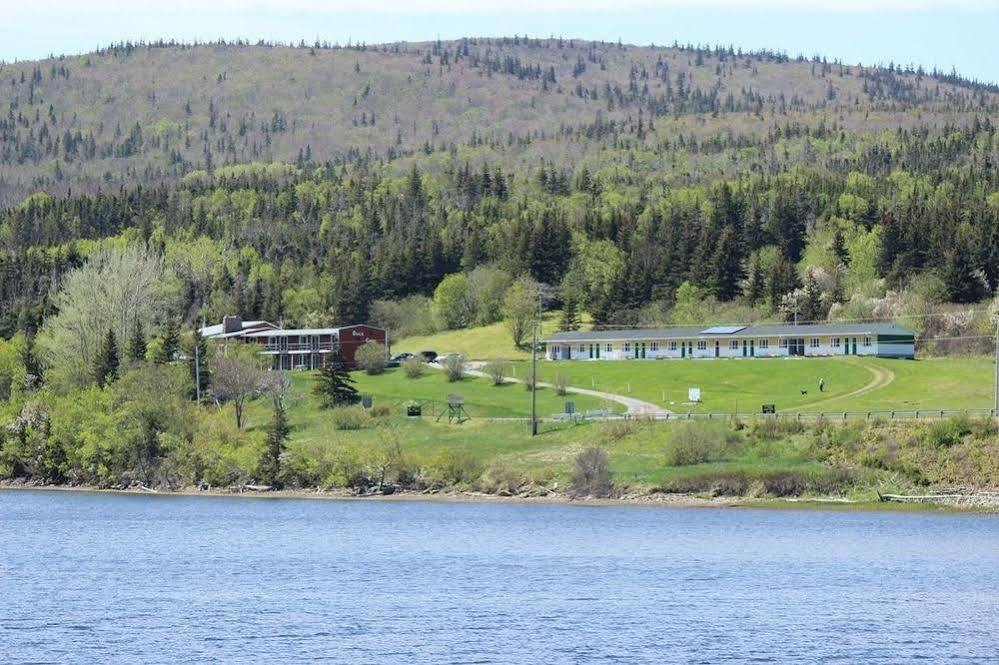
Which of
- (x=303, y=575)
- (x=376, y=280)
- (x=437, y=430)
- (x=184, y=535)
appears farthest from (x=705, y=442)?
(x=376, y=280)

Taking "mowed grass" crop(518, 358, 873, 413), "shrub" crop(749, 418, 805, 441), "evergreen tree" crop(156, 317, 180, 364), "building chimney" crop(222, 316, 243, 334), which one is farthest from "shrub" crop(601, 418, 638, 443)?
"building chimney" crop(222, 316, 243, 334)

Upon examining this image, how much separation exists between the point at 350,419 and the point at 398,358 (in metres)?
37.9

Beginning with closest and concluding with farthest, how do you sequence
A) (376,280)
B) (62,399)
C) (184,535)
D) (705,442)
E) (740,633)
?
(740,633), (184,535), (705,442), (62,399), (376,280)

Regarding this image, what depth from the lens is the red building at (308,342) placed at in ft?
504

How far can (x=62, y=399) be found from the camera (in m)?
117

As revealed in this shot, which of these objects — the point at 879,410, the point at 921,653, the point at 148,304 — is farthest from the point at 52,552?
the point at 148,304

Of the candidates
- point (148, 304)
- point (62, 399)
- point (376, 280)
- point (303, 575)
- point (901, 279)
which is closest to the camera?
point (303, 575)

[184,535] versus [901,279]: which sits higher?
[901,279]

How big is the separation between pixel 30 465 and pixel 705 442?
46721 millimetres

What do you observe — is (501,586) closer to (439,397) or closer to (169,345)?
(439,397)

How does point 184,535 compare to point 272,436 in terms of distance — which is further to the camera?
point 272,436

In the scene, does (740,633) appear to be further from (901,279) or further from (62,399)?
(901,279)

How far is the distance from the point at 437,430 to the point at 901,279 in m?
69.0

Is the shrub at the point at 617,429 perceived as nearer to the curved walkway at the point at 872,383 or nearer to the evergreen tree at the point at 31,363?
the curved walkway at the point at 872,383
